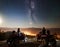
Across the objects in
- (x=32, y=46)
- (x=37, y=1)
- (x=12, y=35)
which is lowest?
(x=32, y=46)

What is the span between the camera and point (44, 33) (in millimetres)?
6770

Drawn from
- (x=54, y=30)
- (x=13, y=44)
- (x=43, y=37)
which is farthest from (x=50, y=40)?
(x=54, y=30)

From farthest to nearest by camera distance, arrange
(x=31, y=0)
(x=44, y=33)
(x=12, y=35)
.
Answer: (x=31, y=0) < (x=44, y=33) < (x=12, y=35)

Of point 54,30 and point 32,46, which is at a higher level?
point 54,30

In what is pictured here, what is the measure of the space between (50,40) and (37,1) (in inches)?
96.1

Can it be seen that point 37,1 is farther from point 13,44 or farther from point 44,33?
point 13,44

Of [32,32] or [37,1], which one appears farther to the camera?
[32,32]

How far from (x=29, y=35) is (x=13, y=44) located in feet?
8.23

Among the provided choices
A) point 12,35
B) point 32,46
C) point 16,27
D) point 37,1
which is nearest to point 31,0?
point 37,1

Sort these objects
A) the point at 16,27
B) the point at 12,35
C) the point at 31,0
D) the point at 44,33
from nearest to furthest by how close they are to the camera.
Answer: the point at 12,35 → the point at 44,33 → the point at 31,0 → the point at 16,27

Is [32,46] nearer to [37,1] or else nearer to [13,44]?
[13,44]

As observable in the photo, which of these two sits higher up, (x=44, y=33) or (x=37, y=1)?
(x=37, y=1)

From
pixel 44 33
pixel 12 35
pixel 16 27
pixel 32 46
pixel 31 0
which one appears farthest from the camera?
pixel 16 27

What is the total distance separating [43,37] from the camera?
6418mm
